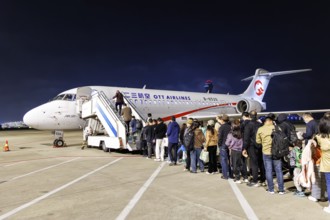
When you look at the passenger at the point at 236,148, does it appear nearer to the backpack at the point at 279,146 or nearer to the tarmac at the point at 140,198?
the tarmac at the point at 140,198

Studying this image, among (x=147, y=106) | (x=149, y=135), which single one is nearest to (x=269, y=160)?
(x=149, y=135)

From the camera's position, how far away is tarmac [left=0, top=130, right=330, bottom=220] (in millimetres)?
4895

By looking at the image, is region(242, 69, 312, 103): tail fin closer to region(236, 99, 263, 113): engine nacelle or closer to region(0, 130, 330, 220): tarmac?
region(236, 99, 263, 113): engine nacelle

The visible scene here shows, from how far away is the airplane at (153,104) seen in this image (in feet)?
56.5

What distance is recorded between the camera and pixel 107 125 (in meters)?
14.7

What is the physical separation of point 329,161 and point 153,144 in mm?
8183

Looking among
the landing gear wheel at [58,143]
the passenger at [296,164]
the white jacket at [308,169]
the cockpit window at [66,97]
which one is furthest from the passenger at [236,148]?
the landing gear wheel at [58,143]

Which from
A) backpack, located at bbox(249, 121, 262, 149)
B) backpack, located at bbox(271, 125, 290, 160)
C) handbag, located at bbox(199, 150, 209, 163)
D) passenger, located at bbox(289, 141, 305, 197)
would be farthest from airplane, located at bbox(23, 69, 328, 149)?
backpack, located at bbox(271, 125, 290, 160)

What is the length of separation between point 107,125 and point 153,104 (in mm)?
6791

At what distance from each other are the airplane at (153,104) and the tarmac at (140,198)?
8.56 m

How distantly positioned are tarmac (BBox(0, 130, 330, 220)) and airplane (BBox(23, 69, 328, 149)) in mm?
8560

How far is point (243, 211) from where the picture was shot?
16.4 feet

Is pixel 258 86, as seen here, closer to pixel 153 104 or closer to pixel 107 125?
pixel 153 104

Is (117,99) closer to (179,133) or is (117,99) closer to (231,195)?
(179,133)
